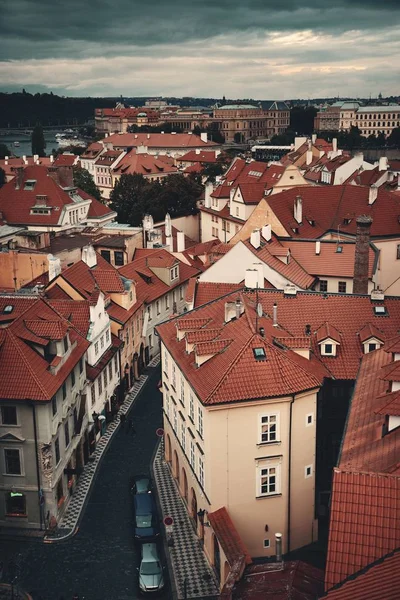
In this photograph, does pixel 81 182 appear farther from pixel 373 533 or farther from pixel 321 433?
pixel 373 533

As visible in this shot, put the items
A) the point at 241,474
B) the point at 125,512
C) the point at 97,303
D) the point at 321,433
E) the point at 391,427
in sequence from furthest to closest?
the point at 97,303 → the point at 125,512 → the point at 321,433 → the point at 241,474 → the point at 391,427

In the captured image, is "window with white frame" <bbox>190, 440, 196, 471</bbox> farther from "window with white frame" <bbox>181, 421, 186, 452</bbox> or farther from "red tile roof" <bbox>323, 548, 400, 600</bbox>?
"red tile roof" <bbox>323, 548, 400, 600</bbox>

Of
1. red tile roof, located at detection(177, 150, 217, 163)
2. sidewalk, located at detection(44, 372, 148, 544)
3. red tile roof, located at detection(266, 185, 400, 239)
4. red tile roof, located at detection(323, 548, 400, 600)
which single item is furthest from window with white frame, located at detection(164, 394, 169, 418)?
red tile roof, located at detection(177, 150, 217, 163)

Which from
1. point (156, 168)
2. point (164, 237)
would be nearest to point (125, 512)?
point (164, 237)

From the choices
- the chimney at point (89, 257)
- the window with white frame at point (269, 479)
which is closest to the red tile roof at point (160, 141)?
the chimney at point (89, 257)

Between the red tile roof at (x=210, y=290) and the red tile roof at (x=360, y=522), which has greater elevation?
the red tile roof at (x=360, y=522)

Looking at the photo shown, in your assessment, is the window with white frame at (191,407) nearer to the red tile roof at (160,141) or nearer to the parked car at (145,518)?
the parked car at (145,518)
